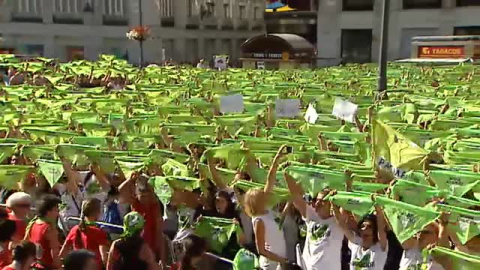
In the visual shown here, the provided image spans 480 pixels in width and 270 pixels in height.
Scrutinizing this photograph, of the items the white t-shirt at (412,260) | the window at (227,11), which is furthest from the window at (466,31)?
the white t-shirt at (412,260)

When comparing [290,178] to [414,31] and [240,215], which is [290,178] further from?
[414,31]

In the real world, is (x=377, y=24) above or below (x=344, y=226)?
above

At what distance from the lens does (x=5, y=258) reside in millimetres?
6410

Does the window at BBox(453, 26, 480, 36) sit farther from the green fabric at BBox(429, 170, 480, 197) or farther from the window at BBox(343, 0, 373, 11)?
the green fabric at BBox(429, 170, 480, 197)

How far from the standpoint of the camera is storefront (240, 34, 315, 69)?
4156 cm

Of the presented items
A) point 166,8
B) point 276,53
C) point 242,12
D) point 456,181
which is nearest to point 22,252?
point 456,181

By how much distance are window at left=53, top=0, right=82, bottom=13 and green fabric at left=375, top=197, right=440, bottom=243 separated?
166 feet

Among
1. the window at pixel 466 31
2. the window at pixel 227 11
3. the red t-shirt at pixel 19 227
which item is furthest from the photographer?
the window at pixel 227 11

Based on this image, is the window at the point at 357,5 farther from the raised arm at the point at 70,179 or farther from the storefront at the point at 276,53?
the raised arm at the point at 70,179

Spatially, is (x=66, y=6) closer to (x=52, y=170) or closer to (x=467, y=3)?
(x=467, y=3)

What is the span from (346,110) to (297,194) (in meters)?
5.36

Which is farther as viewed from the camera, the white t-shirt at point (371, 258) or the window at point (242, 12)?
the window at point (242, 12)

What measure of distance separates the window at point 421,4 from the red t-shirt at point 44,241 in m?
50.9

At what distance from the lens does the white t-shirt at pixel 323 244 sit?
736 centimetres
